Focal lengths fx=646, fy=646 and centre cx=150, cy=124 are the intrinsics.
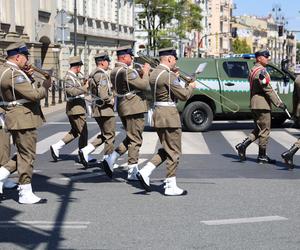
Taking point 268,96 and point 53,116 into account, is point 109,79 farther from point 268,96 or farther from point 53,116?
point 53,116

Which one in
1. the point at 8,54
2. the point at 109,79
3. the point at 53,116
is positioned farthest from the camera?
the point at 53,116

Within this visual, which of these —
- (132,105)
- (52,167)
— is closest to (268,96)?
(132,105)

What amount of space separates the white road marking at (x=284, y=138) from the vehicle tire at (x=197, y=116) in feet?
5.47

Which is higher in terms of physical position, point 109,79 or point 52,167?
point 109,79

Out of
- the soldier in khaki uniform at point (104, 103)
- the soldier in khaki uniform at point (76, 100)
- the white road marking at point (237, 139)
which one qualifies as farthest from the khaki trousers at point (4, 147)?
the white road marking at point (237, 139)

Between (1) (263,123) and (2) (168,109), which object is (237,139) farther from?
(2) (168,109)

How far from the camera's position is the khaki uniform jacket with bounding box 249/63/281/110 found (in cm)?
1048

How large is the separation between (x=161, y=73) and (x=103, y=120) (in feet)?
7.96

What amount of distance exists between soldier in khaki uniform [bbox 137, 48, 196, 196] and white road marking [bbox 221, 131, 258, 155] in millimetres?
4389

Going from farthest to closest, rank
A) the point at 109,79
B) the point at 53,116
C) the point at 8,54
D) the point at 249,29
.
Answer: the point at 249,29 → the point at 53,116 → the point at 109,79 → the point at 8,54

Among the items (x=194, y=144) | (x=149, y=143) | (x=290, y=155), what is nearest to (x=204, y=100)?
(x=194, y=144)

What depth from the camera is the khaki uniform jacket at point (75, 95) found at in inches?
431

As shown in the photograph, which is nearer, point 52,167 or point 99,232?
point 99,232

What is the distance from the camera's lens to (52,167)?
10703 mm
